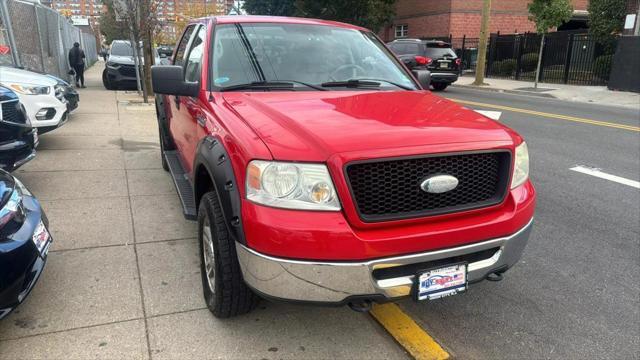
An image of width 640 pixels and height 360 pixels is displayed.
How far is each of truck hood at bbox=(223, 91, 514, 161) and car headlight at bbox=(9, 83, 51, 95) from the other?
16.7 ft

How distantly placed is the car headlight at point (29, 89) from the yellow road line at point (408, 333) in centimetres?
613

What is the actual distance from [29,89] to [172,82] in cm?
475

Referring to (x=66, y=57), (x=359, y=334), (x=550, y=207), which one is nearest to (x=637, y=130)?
(x=550, y=207)

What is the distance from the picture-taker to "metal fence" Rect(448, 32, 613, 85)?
64.1 feet

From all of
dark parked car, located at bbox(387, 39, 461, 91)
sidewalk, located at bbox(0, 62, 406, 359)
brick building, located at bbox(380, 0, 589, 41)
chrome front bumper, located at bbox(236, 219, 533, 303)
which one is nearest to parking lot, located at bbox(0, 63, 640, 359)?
sidewalk, located at bbox(0, 62, 406, 359)

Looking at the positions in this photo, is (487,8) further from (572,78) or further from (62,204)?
(62,204)

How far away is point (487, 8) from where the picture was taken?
19188 mm

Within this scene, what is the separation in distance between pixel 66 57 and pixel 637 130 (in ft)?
55.9

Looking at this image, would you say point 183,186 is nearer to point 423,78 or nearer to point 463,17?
point 423,78

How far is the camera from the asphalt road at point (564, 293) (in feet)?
9.39

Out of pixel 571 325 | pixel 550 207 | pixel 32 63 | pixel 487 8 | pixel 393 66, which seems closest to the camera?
pixel 571 325

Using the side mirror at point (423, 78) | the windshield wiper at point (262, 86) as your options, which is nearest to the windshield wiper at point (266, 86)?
the windshield wiper at point (262, 86)

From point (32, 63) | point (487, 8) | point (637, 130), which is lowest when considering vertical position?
point (637, 130)

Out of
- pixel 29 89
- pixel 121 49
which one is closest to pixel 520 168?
pixel 29 89
